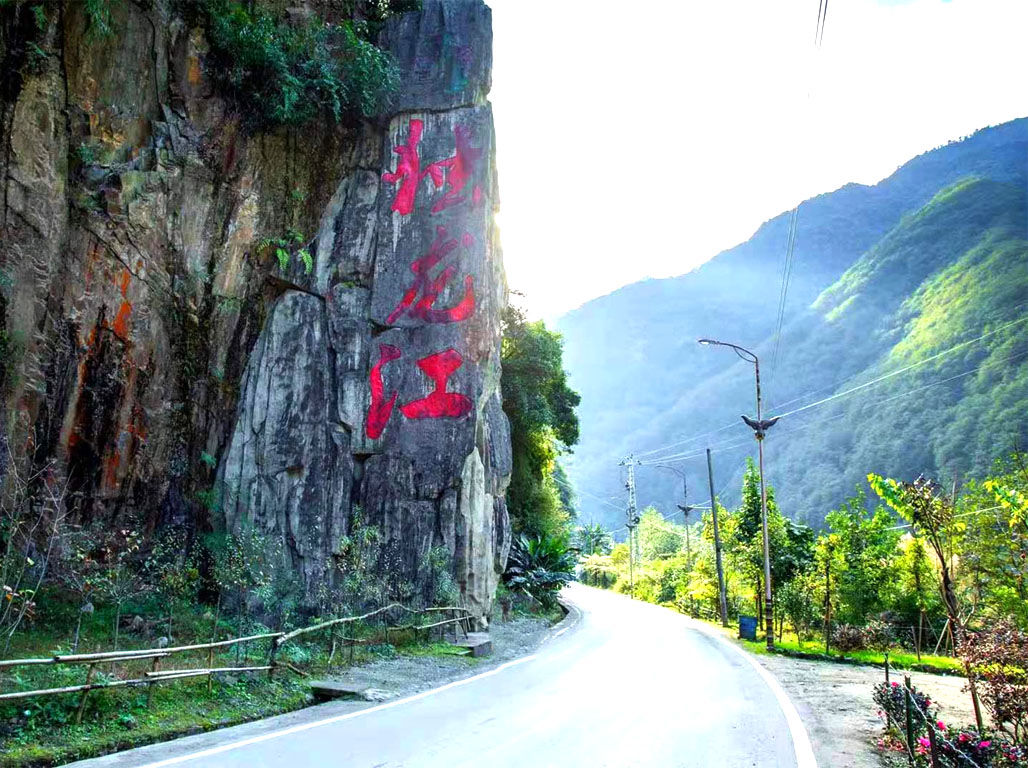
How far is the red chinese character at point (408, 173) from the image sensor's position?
64.1ft

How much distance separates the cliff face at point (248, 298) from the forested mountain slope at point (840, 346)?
1434 cm

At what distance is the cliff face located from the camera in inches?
585

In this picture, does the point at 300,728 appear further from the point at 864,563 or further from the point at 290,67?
the point at 864,563

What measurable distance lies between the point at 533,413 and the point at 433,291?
1135cm

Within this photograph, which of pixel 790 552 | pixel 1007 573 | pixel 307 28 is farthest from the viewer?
pixel 790 552

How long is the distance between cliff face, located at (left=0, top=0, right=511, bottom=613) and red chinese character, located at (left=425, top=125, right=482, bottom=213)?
6cm

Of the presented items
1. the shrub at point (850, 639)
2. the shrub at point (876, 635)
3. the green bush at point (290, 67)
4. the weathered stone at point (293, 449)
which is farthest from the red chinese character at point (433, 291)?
the shrub at point (876, 635)

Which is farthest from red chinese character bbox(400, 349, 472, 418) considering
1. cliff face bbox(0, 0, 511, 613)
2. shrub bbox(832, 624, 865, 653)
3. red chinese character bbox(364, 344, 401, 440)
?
shrub bbox(832, 624, 865, 653)

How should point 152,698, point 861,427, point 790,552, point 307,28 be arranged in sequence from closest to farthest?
point 152,698
point 307,28
point 790,552
point 861,427

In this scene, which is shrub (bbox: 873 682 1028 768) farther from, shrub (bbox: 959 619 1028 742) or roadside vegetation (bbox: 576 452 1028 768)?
shrub (bbox: 959 619 1028 742)

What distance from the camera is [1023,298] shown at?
2281 inches

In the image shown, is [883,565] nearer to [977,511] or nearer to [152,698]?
[977,511]

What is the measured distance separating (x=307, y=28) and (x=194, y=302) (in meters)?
8.62

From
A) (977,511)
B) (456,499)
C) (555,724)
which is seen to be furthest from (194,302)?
(977,511)
